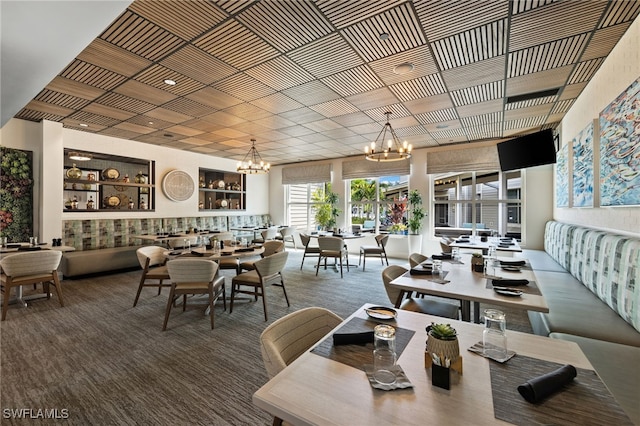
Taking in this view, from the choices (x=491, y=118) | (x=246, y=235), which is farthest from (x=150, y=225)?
(x=491, y=118)

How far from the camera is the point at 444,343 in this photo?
3.40 feet

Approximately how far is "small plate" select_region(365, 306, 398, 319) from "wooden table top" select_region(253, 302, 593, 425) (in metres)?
0.31

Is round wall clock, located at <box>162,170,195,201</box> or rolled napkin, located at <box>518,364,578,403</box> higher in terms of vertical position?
round wall clock, located at <box>162,170,195,201</box>

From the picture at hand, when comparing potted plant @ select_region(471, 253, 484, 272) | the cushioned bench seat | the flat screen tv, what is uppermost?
the flat screen tv

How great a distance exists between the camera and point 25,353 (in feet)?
8.46

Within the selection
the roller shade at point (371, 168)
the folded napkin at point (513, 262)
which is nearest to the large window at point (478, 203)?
the roller shade at point (371, 168)

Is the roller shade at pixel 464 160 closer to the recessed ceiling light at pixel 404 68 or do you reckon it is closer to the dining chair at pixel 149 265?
the recessed ceiling light at pixel 404 68

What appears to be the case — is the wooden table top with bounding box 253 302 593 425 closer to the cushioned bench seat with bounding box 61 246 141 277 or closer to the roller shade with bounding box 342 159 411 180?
the cushioned bench seat with bounding box 61 246 141 277

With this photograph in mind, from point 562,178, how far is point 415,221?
9.89 ft

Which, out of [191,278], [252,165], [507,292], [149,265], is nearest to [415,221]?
[252,165]

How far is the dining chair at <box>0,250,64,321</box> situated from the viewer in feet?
11.0

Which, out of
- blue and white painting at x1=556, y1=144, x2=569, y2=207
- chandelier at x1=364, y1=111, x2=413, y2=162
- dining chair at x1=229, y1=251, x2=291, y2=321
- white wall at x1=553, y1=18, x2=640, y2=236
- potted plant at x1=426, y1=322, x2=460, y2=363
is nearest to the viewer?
potted plant at x1=426, y1=322, x2=460, y2=363

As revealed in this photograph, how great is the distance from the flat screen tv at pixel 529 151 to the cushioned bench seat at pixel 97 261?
25.6 ft

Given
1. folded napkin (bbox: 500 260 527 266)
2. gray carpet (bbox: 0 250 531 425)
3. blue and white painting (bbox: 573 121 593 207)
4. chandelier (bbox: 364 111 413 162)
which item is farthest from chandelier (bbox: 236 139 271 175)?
blue and white painting (bbox: 573 121 593 207)
